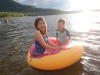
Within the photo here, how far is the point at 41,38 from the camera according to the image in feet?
18.0


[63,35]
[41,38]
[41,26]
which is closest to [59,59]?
[41,38]

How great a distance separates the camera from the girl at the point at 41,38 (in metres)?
5.49

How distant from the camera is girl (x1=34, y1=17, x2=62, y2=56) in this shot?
216 inches

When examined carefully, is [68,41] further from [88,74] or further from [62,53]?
[88,74]

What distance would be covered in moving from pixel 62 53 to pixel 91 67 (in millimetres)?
1306

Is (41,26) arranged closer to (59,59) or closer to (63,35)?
(59,59)

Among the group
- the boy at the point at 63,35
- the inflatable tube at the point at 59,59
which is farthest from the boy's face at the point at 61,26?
the inflatable tube at the point at 59,59

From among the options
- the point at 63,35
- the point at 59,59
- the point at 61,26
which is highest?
the point at 61,26

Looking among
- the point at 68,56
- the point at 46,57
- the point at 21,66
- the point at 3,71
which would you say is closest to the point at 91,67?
the point at 68,56

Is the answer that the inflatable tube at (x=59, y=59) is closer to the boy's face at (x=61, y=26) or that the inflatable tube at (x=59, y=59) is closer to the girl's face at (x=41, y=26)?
the girl's face at (x=41, y=26)

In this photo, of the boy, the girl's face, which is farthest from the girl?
the boy

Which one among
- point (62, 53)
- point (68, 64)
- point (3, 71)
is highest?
point (62, 53)

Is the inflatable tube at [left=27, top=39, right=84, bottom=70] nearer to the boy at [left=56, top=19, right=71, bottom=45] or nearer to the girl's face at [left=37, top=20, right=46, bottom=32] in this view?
the girl's face at [left=37, top=20, right=46, bottom=32]

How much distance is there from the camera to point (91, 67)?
18.7 feet
